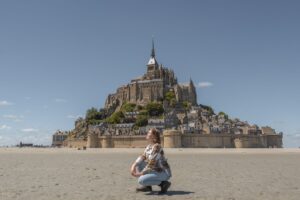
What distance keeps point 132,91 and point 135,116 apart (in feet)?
59.6

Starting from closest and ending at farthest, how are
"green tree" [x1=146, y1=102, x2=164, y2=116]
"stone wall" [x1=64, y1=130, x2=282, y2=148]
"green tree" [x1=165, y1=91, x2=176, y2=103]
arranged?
1. "stone wall" [x1=64, y1=130, x2=282, y2=148]
2. "green tree" [x1=146, y1=102, x2=164, y2=116]
3. "green tree" [x1=165, y1=91, x2=176, y2=103]

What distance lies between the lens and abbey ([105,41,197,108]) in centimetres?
11938

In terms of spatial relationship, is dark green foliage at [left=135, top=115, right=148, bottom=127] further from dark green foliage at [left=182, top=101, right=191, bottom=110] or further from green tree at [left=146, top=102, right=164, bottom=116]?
dark green foliage at [left=182, top=101, right=191, bottom=110]

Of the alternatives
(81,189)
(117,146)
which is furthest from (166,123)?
(81,189)

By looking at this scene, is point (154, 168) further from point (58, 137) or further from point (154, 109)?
point (58, 137)

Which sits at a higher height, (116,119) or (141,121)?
(116,119)

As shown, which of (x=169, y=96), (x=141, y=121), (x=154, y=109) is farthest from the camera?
(x=169, y=96)

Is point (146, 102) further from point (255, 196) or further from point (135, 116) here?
point (255, 196)

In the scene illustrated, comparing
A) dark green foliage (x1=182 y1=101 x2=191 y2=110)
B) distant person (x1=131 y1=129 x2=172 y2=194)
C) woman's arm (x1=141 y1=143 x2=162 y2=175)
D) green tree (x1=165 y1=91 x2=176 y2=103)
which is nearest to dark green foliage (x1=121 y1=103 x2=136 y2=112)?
green tree (x1=165 y1=91 x2=176 y2=103)

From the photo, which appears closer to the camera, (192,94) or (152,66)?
(192,94)

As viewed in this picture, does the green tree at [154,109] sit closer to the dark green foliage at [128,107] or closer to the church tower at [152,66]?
the dark green foliage at [128,107]

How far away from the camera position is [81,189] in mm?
9523

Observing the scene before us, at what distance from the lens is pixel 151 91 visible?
120m

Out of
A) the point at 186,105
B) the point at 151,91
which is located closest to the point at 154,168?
the point at 186,105
